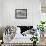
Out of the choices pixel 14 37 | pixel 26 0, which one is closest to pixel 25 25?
pixel 14 37

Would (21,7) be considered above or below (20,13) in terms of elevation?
above

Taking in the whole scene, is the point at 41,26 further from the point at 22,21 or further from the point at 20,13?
the point at 20,13

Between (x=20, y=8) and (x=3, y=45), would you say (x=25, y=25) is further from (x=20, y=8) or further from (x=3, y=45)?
(x=3, y=45)

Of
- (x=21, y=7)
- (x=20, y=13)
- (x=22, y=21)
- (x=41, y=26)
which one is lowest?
(x=41, y=26)

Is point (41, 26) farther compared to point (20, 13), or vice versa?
point (20, 13)

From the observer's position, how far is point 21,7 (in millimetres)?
5801

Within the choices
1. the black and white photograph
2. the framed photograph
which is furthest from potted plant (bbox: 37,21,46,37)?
the framed photograph

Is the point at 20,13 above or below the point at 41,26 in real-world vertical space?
above

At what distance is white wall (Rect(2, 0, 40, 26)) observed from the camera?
225 inches

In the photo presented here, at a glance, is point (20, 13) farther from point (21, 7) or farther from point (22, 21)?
point (22, 21)

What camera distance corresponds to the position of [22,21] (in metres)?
5.75

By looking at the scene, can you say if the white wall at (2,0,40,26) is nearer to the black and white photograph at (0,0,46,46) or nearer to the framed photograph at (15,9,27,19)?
the black and white photograph at (0,0,46,46)

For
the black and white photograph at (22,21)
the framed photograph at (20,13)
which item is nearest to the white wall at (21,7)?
the black and white photograph at (22,21)

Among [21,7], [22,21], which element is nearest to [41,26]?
[22,21]
